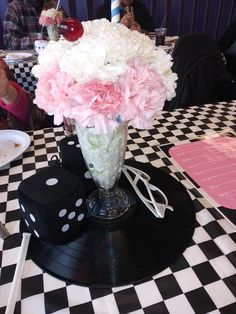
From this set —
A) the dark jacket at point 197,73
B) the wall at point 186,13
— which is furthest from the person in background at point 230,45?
the dark jacket at point 197,73

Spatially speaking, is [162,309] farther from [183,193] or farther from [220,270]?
[183,193]

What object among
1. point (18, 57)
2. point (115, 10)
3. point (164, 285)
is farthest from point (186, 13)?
point (164, 285)

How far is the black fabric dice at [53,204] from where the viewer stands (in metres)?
0.48

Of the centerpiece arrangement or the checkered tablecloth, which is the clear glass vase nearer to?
the centerpiece arrangement

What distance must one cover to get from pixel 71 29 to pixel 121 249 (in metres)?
0.41

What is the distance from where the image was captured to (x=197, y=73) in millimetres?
1451

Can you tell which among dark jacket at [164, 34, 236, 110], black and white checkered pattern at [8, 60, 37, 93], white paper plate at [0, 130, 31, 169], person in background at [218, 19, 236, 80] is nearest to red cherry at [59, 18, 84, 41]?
white paper plate at [0, 130, 31, 169]

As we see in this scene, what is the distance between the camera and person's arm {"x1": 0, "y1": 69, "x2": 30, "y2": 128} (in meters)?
1.07

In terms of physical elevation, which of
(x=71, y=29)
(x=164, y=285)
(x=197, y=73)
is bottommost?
(x=164, y=285)

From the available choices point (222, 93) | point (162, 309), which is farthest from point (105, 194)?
point (222, 93)

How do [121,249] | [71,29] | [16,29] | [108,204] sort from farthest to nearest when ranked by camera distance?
[16,29] → [108,204] → [121,249] → [71,29]

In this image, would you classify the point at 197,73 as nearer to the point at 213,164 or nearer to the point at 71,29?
the point at 213,164

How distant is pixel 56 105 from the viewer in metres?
0.43

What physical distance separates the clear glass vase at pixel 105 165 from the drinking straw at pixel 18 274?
16 centimetres
